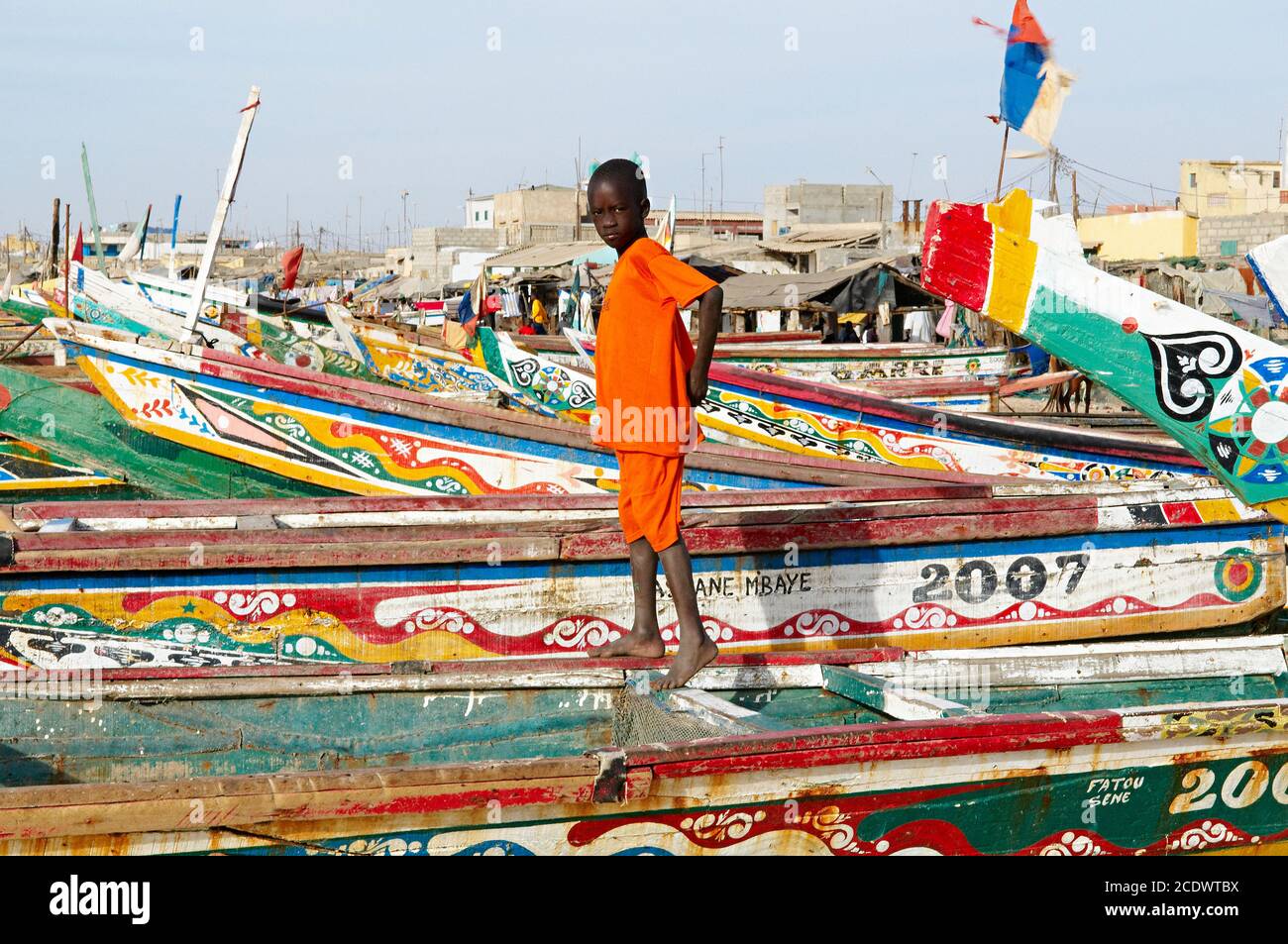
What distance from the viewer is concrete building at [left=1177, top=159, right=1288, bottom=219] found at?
112 feet

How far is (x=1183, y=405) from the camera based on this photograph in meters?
4.52

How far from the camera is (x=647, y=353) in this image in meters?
3.90

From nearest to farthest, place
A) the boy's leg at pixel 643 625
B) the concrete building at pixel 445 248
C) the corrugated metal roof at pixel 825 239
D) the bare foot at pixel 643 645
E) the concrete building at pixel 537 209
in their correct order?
1. the boy's leg at pixel 643 625
2. the bare foot at pixel 643 645
3. the corrugated metal roof at pixel 825 239
4. the concrete building at pixel 445 248
5. the concrete building at pixel 537 209

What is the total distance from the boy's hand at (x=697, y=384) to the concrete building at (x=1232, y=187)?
33649 mm

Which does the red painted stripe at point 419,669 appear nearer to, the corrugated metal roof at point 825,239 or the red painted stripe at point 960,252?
the red painted stripe at point 960,252

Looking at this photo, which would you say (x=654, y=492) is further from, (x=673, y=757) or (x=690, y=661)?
(x=673, y=757)

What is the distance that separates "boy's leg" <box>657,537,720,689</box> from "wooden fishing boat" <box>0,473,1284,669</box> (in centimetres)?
122

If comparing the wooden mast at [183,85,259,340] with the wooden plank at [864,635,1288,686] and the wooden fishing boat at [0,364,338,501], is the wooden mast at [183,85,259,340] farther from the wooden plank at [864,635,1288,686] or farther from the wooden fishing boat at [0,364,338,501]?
the wooden plank at [864,635,1288,686]

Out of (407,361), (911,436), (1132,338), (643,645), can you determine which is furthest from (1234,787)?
(407,361)

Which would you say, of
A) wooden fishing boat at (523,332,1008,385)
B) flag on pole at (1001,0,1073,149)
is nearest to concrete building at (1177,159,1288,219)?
wooden fishing boat at (523,332,1008,385)

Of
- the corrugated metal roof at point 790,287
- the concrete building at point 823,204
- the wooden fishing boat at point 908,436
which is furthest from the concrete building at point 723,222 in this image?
the wooden fishing boat at point 908,436

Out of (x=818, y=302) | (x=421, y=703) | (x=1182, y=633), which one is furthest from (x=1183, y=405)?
(x=818, y=302)

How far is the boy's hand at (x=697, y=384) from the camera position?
12.9 feet

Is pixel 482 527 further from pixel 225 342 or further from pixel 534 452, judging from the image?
pixel 225 342
